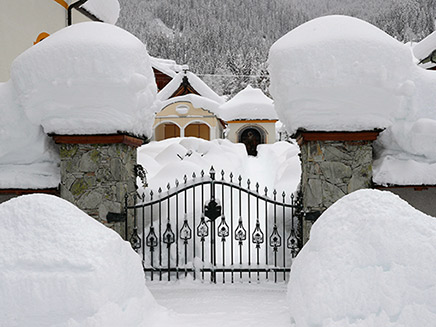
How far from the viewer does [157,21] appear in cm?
9444

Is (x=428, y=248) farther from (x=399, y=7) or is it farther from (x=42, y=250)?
(x=399, y=7)

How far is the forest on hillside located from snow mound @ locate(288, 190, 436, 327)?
2496 centimetres

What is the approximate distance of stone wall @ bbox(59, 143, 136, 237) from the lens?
17.2 ft

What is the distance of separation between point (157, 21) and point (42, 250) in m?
98.4

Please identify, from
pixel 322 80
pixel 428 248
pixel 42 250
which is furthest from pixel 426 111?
pixel 42 250

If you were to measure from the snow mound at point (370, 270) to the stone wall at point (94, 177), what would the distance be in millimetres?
2974

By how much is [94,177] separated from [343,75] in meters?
3.35

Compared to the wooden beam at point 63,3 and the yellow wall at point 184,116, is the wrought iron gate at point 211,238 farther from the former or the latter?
the yellow wall at point 184,116

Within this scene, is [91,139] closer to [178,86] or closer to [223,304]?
[223,304]

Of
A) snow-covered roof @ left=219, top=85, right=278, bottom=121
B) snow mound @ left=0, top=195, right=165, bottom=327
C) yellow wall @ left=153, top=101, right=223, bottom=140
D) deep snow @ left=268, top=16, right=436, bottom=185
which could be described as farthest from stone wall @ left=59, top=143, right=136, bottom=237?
yellow wall @ left=153, top=101, right=223, bottom=140

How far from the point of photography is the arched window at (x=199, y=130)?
25703 mm

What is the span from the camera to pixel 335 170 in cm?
502

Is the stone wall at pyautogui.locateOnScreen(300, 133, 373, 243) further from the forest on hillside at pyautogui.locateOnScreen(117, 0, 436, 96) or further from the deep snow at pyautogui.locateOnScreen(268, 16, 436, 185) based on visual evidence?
the forest on hillside at pyautogui.locateOnScreen(117, 0, 436, 96)

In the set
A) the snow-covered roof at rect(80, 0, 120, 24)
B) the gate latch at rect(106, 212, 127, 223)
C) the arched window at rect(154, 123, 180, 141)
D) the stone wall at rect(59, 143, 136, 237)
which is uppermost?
the snow-covered roof at rect(80, 0, 120, 24)
